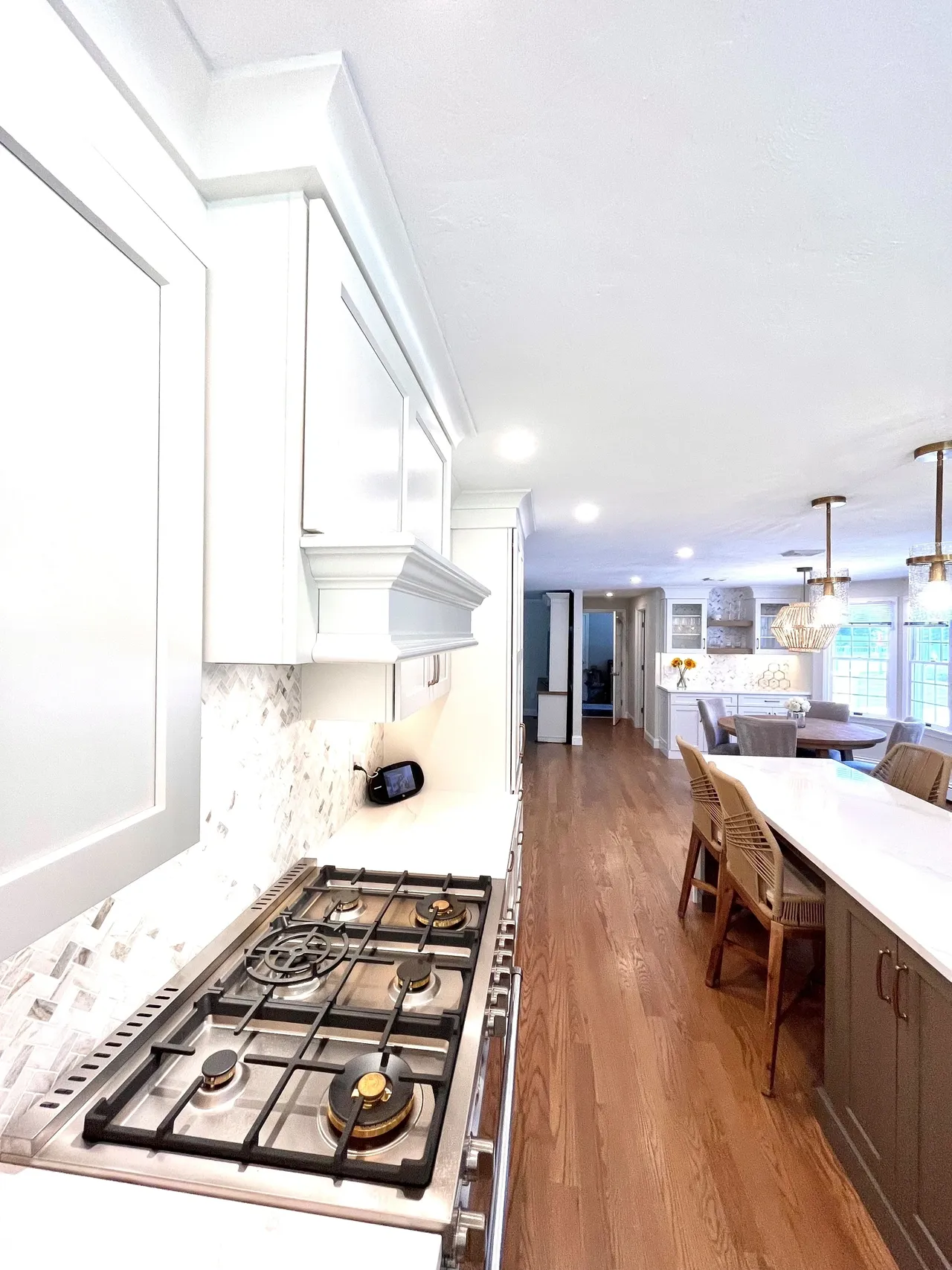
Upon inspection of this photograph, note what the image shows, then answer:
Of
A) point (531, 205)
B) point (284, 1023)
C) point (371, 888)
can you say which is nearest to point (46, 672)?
point (284, 1023)

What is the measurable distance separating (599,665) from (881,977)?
38.6ft

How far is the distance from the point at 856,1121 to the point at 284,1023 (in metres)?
1.76

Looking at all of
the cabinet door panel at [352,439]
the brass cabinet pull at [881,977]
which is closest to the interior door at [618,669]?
the brass cabinet pull at [881,977]

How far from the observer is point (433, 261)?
3.77 ft

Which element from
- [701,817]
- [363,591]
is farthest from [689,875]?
[363,591]

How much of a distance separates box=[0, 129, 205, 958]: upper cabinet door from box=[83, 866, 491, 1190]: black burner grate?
0.41m

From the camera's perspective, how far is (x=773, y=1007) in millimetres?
2070

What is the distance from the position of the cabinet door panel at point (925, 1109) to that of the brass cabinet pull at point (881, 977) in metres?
0.06

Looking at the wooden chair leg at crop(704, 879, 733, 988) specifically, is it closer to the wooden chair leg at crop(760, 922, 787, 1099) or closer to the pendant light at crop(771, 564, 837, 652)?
the wooden chair leg at crop(760, 922, 787, 1099)

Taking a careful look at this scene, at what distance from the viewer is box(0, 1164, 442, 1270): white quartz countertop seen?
624 millimetres

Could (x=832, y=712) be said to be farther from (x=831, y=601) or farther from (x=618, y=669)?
(x=618, y=669)

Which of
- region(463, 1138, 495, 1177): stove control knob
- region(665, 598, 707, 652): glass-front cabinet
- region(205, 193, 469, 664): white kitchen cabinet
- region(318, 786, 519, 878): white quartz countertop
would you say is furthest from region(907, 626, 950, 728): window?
region(205, 193, 469, 664): white kitchen cabinet

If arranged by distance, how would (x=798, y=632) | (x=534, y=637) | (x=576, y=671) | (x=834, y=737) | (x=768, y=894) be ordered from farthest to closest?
1. (x=534, y=637)
2. (x=576, y=671)
3. (x=834, y=737)
4. (x=798, y=632)
5. (x=768, y=894)

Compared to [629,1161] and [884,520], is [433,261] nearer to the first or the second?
[629,1161]
